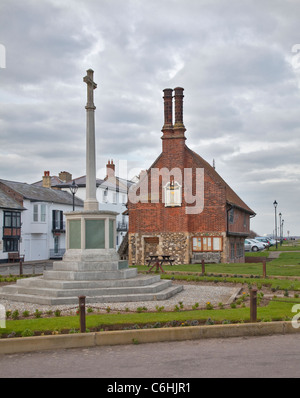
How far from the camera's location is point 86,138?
689 inches

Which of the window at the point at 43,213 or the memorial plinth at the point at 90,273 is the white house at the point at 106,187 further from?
the memorial plinth at the point at 90,273

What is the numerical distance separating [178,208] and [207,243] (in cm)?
343

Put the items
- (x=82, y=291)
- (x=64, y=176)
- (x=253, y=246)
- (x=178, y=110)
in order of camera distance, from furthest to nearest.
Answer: (x=64, y=176) → (x=253, y=246) → (x=178, y=110) → (x=82, y=291)

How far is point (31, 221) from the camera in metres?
48.3

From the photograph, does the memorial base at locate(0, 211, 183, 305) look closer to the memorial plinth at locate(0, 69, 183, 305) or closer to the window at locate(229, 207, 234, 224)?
the memorial plinth at locate(0, 69, 183, 305)

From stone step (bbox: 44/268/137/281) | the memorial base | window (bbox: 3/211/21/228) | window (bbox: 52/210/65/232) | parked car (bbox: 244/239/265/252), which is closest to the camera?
the memorial base

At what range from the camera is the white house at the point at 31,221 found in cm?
4456

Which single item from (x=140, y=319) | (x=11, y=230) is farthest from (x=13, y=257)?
(x=140, y=319)

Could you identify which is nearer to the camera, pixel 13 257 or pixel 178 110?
pixel 178 110

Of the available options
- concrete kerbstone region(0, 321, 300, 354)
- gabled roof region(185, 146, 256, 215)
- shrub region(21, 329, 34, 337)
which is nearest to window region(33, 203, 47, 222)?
gabled roof region(185, 146, 256, 215)

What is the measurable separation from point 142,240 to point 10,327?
2571 cm

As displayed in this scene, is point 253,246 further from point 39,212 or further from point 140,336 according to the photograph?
point 140,336

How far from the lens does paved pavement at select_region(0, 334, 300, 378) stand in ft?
23.5
